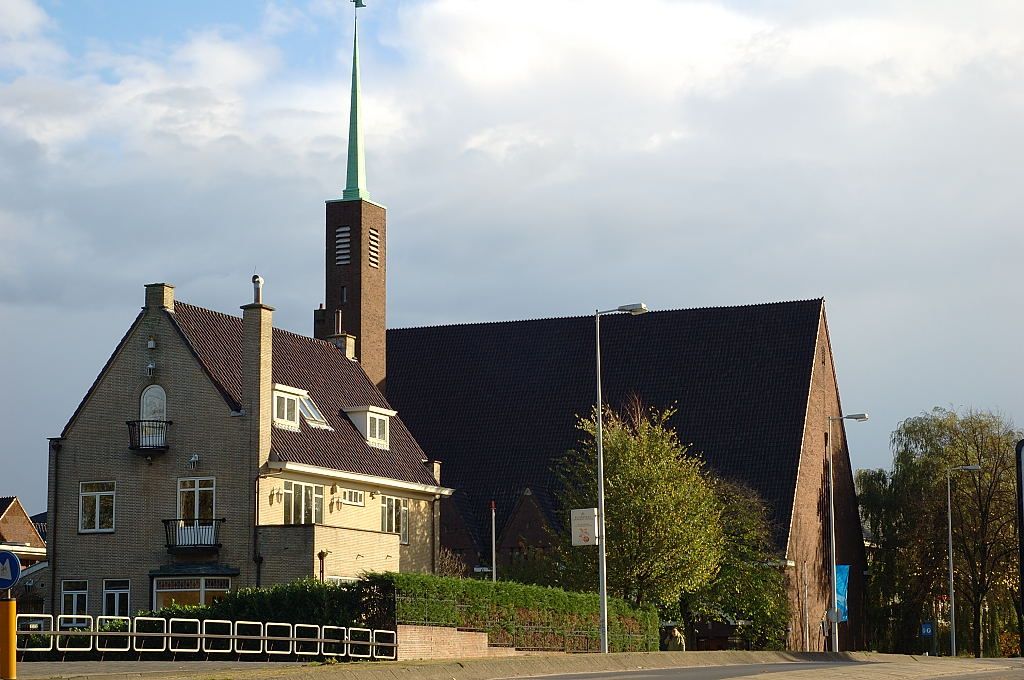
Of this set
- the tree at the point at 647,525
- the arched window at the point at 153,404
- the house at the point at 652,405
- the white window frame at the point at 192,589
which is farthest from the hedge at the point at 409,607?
the house at the point at 652,405

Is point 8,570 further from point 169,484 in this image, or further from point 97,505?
point 97,505

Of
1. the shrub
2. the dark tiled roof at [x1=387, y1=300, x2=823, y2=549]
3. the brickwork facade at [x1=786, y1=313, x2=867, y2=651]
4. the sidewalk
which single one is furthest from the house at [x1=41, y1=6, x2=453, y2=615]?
the brickwork facade at [x1=786, y1=313, x2=867, y2=651]

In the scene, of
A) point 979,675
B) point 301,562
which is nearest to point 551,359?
point 301,562

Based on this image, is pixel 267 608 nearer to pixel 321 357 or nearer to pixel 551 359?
pixel 321 357

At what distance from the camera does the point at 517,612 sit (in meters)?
44.2

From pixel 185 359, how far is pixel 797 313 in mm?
36047

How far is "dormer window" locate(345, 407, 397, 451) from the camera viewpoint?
191 ft

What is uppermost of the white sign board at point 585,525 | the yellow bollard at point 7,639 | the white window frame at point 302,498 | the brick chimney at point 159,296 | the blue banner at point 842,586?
the brick chimney at point 159,296

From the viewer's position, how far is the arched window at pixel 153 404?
5194 centimetres

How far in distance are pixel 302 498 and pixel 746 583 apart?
61.4 ft

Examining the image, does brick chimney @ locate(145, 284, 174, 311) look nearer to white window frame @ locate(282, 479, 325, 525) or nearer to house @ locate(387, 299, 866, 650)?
white window frame @ locate(282, 479, 325, 525)

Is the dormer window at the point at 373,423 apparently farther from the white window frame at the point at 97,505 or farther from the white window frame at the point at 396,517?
the white window frame at the point at 97,505

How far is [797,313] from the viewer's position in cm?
7781

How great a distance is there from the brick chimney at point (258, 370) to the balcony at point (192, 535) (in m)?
2.58
